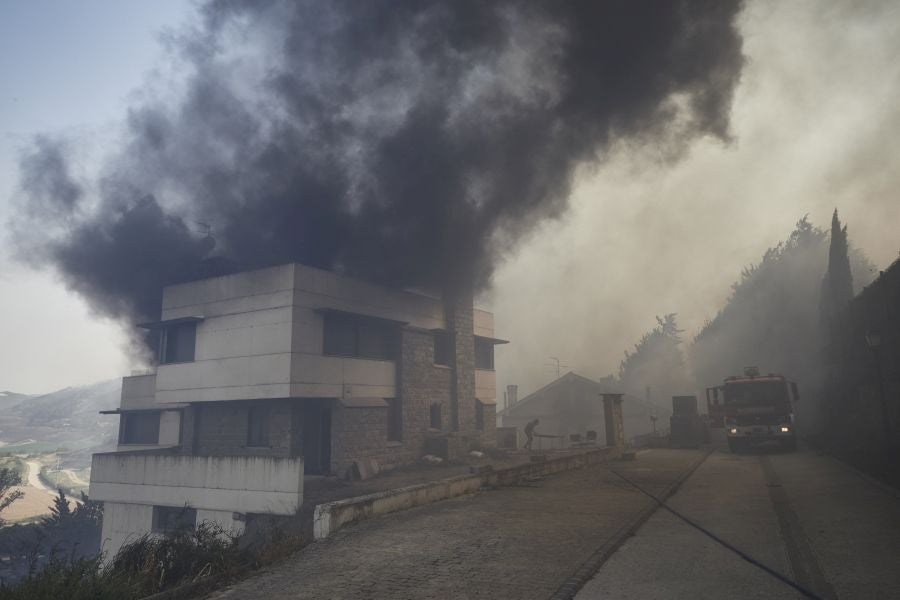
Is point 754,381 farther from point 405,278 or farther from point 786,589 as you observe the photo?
point 786,589

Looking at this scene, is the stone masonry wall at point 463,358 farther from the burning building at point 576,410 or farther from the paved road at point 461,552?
the burning building at point 576,410

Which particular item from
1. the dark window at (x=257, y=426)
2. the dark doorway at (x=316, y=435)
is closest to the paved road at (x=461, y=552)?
the dark doorway at (x=316, y=435)

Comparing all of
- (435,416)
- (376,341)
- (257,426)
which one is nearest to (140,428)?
(257,426)

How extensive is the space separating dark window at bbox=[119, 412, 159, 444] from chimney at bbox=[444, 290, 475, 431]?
Answer: 48.0ft

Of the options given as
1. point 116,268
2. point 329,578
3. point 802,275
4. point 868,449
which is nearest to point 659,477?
point 868,449

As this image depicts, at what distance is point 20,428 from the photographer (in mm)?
99375

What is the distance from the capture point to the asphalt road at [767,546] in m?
5.40

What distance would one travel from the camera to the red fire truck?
65.2 feet

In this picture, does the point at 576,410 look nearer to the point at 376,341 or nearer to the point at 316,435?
the point at 376,341

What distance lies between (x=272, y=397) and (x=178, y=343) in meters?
6.56

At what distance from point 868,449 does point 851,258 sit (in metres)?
53.4

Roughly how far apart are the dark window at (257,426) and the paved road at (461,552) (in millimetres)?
11590

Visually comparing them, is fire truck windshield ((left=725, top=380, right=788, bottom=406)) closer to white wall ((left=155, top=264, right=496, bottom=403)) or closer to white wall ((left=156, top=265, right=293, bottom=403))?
white wall ((left=155, top=264, right=496, bottom=403))

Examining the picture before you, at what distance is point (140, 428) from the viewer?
27.8 m
